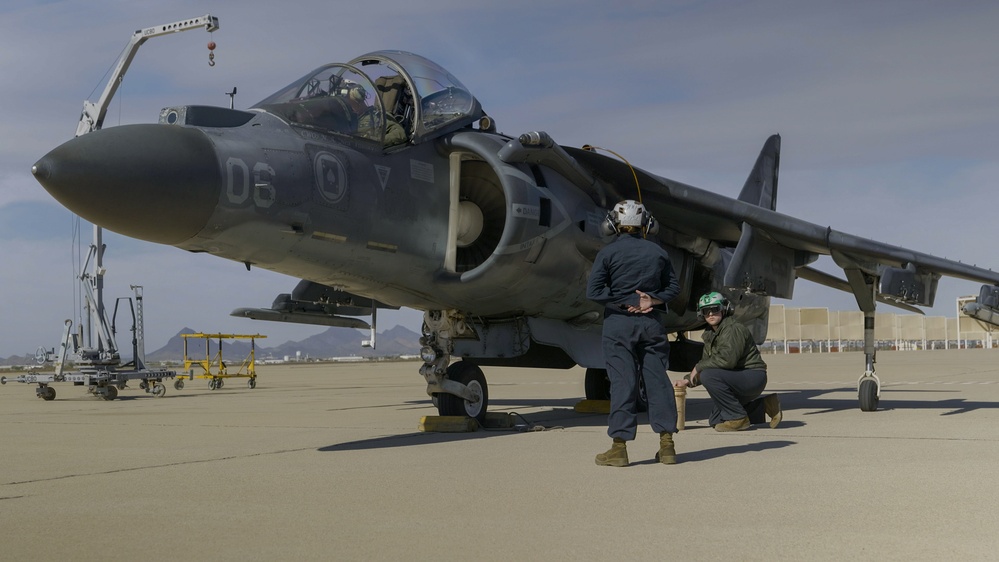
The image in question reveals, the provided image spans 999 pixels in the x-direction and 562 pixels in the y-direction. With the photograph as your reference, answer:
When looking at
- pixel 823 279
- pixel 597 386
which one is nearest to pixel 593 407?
pixel 597 386

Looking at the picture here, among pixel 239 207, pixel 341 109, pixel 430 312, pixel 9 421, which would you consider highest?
pixel 341 109

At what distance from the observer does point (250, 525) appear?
399cm

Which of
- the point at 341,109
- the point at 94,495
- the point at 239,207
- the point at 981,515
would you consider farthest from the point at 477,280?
the point at 981,515

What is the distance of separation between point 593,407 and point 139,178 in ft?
22.3

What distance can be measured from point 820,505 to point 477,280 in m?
4.39

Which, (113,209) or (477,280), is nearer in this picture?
(113,209)

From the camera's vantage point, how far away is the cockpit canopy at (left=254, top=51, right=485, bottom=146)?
743 centimetres

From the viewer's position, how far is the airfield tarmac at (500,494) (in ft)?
11.6

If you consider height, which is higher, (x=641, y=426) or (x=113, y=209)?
(x=113, y=209)

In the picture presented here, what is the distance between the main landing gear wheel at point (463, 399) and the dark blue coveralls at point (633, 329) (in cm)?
288

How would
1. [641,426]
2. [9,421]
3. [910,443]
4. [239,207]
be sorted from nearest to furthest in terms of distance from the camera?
1. [239,207]
2. [910,443]
3. [641,426]
4. [9,421]

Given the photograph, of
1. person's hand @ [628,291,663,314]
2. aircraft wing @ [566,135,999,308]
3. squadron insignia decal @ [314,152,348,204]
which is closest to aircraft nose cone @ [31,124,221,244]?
squadron insignia decal @ [314,152,348,204]

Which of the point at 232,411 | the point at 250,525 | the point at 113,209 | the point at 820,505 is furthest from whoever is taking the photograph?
the point at 232,411

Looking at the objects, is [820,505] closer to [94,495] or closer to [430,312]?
[94,495]
